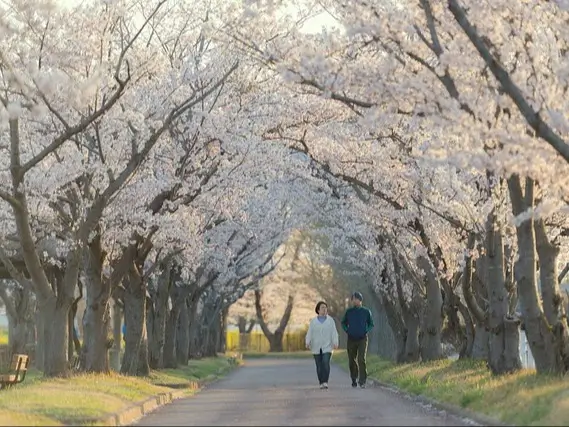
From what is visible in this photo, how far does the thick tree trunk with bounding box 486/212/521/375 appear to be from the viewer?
23.0 m

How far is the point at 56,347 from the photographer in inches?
1030

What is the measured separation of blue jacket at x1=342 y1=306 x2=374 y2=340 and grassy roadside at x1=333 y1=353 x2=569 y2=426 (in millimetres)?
1505

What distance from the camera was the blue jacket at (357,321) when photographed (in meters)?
26.1

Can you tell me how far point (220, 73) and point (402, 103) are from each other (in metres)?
8.94

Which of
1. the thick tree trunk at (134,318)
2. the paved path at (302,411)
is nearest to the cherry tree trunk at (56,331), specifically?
the paved path at (302,411)

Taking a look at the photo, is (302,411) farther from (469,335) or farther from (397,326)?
(397,326)

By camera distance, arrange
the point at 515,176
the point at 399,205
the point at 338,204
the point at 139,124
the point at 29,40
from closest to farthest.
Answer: the point at 515,176 → the point at 29,40 → the point at 139,124 → the point at 399,205 → the point at 338,204

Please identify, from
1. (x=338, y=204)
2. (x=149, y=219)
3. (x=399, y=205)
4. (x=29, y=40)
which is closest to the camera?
(x=29, y=40)

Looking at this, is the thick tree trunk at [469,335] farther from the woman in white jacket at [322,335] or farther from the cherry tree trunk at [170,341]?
the cherry tree trunk at [170,341]

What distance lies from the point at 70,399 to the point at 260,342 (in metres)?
93.7

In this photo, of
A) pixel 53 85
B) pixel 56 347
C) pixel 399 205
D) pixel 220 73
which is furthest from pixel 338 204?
pixel 53 85

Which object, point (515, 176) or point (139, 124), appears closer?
point (515, 176)

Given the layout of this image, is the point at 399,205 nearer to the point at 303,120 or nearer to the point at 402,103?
the point at 303,120

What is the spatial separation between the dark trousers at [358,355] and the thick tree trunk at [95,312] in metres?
5.80
